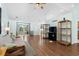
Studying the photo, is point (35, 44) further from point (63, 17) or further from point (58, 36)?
point (63, 17)

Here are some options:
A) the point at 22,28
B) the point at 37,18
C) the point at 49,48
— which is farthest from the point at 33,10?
the point at 49,48

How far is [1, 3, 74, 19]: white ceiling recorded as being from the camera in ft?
7.81

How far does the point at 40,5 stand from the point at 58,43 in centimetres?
61

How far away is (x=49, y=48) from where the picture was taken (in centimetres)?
239

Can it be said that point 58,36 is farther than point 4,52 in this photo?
Yes

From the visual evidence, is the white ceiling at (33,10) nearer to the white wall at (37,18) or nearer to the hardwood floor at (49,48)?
the white wall at (37,18)

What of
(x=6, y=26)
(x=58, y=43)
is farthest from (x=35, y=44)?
(x=6, y=26)

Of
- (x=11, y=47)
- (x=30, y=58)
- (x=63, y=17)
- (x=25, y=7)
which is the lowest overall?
(x=30, y=58)

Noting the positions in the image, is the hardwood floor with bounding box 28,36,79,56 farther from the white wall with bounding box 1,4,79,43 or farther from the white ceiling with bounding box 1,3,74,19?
the white ceiling with bounding box 1,3,74,19

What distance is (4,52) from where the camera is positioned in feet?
7.59

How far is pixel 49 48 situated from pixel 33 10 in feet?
1.94

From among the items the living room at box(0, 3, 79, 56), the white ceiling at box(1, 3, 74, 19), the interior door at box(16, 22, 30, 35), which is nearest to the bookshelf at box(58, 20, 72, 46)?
the living room at box(0, 3, 79, 56)

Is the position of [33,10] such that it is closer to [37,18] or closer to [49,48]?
[37,18]

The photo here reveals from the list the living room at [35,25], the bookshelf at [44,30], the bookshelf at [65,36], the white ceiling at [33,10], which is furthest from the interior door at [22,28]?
the bookshelf at [65,36]
